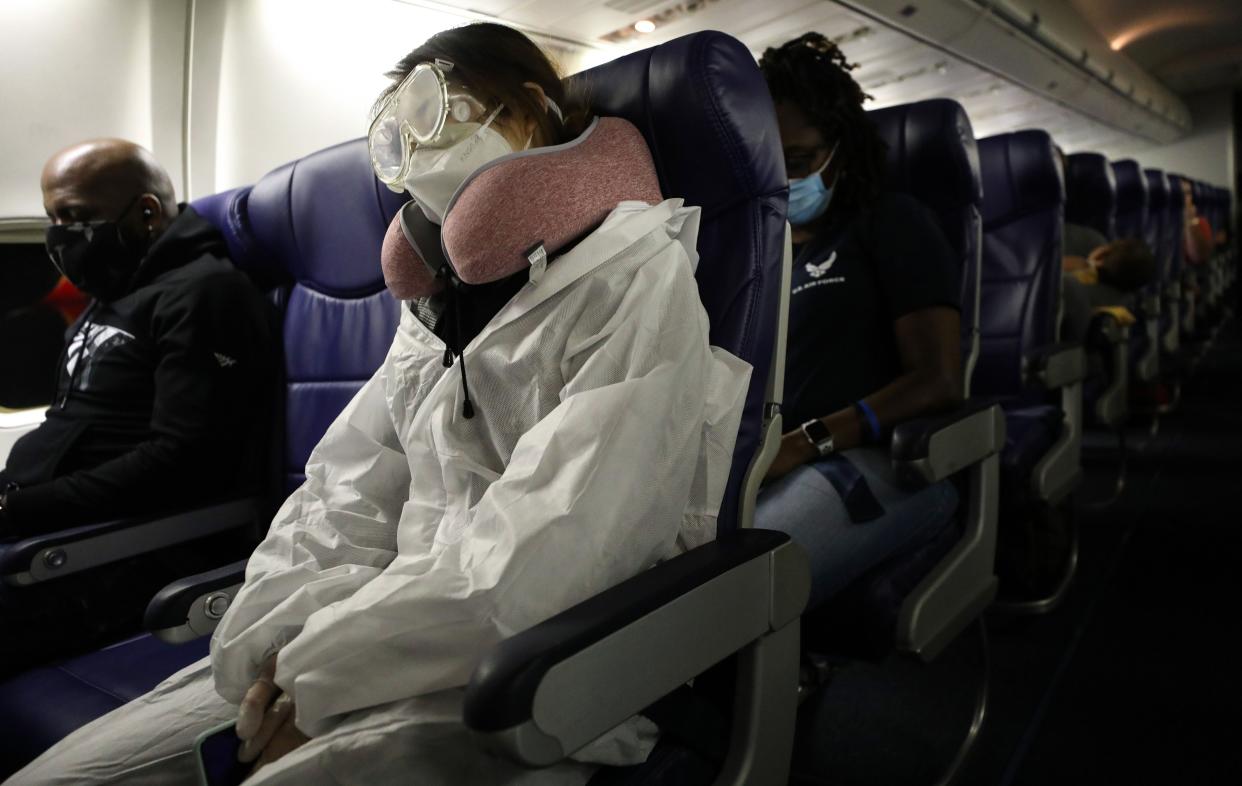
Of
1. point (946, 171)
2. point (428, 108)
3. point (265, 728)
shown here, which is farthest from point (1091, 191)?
point (265, 728)

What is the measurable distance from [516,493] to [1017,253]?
2.64 meters

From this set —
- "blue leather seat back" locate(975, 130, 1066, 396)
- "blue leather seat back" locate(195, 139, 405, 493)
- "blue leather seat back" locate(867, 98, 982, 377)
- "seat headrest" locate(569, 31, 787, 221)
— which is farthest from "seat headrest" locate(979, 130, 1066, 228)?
"blue leather seat back" locate(195, 139, 405, 493)

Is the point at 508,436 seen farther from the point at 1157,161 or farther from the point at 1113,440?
the point at 1157,161

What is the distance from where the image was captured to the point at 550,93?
1.27 meters

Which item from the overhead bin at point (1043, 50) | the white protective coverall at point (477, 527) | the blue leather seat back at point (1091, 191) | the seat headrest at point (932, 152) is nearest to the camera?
the white protective coverall at point (477, 527)

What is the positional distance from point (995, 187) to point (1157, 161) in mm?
14637

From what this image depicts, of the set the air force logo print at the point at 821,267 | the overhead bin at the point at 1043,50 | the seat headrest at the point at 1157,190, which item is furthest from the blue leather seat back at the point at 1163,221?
the air force logo print at the point at 821,267

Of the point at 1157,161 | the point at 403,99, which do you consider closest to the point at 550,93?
the point at 403,99

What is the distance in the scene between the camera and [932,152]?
228 cm

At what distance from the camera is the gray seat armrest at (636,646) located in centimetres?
75

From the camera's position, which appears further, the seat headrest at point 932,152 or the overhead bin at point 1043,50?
the overhead bin at point 1043,50

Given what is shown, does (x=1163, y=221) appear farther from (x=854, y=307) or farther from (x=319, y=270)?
(x=319, y=270)

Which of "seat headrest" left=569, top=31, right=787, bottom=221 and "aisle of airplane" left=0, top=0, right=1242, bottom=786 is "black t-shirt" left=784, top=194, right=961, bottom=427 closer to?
"aisle of airplane" left=0, top=0, right=1242, bottom=786

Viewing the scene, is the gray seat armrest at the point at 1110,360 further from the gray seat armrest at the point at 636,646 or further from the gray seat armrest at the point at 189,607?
the gray seat armrest at the point at 189,607
